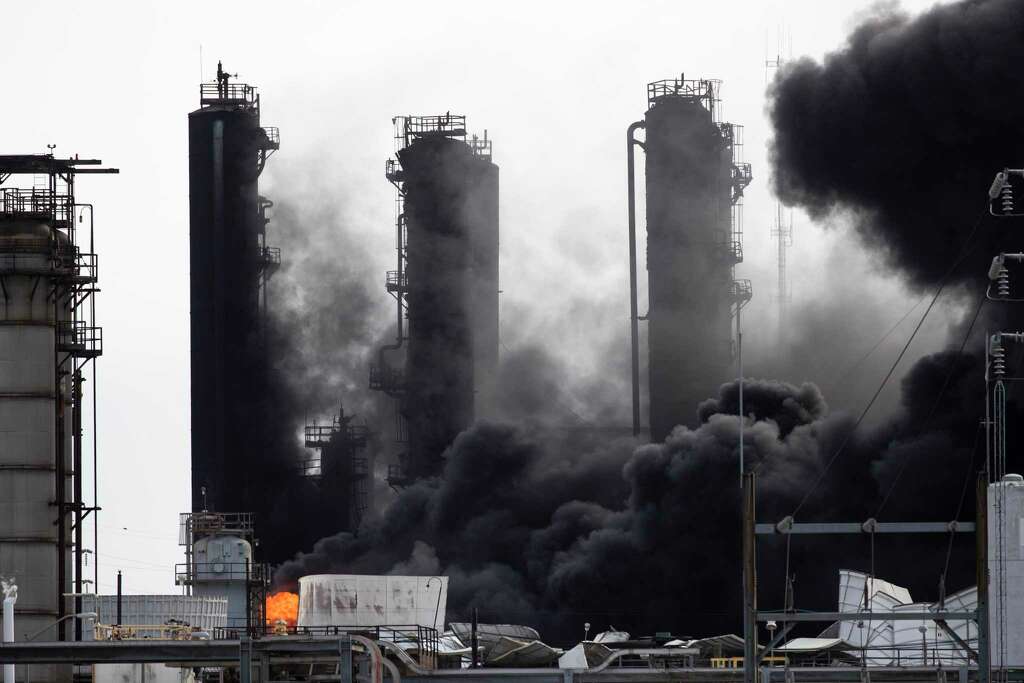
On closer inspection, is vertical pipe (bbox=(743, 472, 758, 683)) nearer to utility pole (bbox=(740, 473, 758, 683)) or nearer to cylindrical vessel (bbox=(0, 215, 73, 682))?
utility pole (bbox=(740, 473, 758, 683))

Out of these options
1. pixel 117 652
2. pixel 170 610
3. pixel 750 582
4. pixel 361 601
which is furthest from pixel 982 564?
pixel 170 610

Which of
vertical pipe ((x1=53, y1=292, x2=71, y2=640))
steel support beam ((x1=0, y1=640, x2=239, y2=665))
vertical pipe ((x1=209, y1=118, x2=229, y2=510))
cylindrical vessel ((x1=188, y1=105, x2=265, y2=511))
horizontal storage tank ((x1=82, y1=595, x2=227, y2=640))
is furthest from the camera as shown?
cylindrical vessel ((x1=188, y1=105, x2=265, y2=511))

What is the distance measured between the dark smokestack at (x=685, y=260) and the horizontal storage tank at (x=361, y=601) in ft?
89.3

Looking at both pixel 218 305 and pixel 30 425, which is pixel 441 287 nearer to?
pixel 218 305

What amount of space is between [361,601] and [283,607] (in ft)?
70.5

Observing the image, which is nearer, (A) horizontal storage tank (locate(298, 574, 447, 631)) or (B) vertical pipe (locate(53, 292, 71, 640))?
(B) vertical pipe (locate(53, 292, 71, 640))

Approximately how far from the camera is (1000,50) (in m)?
89.2

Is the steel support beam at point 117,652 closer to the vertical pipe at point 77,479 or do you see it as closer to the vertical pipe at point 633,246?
the vertical pipe at point 77,479

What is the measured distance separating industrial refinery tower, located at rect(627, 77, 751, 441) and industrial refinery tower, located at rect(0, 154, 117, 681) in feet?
117

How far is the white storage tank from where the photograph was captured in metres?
58.4

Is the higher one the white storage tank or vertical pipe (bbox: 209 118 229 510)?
vertical pipe (bbox: 209 118 229 510)

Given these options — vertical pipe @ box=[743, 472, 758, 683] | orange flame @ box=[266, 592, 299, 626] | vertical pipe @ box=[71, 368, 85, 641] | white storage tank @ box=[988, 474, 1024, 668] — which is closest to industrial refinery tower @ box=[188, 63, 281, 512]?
orange flame @ box=[266, 592, 299, 626]

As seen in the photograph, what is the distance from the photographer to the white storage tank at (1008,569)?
58375 millimetres

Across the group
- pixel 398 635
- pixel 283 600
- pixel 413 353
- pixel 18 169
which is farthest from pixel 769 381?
pixel 18 169
